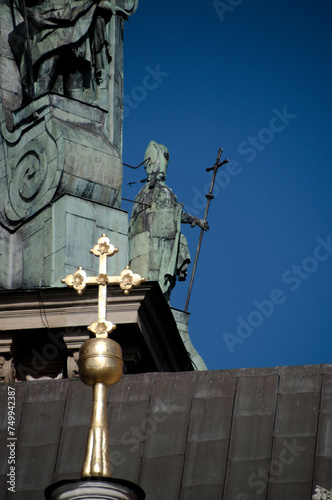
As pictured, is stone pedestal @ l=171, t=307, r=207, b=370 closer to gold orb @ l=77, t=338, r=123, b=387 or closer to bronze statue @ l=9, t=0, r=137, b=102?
bronze statue @ l=9, t=0, r=137, b=102

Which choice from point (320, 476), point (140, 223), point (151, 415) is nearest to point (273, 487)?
point (320, 476)

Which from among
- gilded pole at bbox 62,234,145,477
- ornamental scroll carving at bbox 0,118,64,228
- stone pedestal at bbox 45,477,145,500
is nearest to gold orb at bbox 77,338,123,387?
gilded pole at bbox 62,234,145,477

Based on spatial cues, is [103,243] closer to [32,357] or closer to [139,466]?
[139,466]

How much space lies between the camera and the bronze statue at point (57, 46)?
3809 centimetres

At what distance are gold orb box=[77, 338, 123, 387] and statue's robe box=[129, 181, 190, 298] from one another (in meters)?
13.6

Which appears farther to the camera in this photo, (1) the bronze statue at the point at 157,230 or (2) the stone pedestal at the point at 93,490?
(1) the bronze statue at the point at 157,230

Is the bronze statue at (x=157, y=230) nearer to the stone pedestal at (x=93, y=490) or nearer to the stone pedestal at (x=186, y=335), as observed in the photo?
the stone pedestal at (x=186, y=335)

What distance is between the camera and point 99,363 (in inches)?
1000

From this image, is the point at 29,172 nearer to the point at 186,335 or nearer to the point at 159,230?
the point at 159,230

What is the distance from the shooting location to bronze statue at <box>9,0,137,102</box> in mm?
38094

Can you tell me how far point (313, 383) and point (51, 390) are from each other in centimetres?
425

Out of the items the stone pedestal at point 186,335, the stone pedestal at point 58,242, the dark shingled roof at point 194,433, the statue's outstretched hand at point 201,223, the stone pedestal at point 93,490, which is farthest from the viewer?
the statue's outstretched hand at point 201,223

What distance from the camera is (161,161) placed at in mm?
39750

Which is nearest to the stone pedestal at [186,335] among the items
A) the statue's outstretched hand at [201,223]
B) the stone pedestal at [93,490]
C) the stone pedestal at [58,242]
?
the statue's outstretched hand at [201,223]
